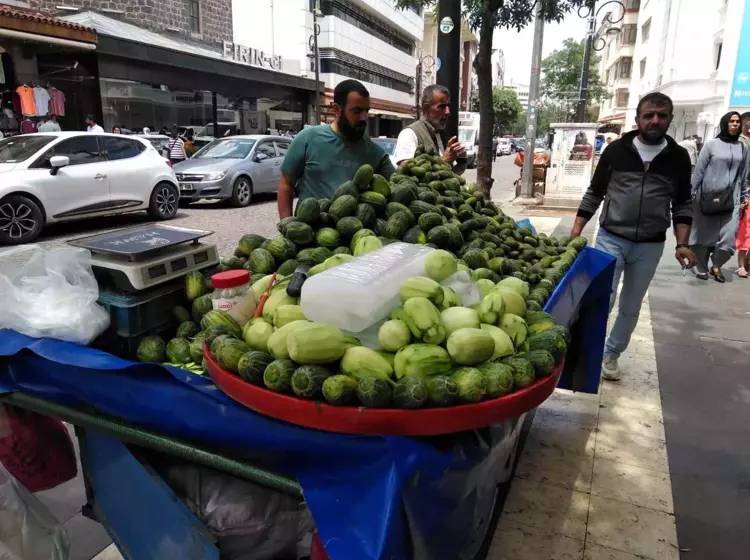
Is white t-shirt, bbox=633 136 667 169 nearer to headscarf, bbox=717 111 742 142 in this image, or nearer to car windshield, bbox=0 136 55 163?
headscarf, bbox=717 111 742 142

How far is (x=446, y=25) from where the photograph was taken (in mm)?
5820

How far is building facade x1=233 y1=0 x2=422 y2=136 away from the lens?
31.0m

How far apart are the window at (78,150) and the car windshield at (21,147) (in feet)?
0.56

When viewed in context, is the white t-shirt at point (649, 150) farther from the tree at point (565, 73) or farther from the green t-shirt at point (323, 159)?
the tree at point (565, 73)

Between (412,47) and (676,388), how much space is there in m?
54.7

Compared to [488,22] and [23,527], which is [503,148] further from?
[23,527]

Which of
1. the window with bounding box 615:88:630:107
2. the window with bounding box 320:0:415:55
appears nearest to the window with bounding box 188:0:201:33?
the window with bounding box 320:0:415:55

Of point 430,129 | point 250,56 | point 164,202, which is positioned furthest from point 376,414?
point 250,56

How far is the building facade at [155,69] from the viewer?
15.9 metres

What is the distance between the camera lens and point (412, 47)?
54.1 meters

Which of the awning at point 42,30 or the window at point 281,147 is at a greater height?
the awning at point 42,30

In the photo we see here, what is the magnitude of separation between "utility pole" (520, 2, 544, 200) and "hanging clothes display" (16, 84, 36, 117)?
39.0 ft

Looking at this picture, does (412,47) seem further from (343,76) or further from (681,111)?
(681,111)

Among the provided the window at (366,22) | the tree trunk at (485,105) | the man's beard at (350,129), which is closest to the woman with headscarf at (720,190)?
the tree trunk at (485,105)
